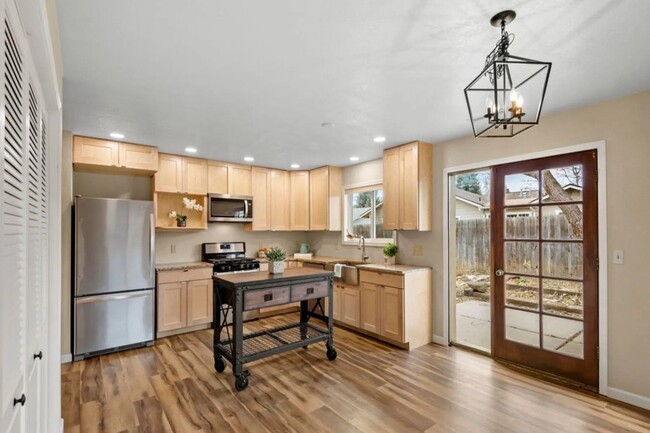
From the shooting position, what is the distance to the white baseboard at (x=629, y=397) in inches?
102

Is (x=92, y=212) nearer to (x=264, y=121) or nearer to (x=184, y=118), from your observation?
(x=184, y=118)

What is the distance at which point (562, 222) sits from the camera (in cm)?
312

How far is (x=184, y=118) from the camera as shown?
3.21 metres

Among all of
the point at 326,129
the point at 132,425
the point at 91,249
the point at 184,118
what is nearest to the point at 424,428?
the point at 132,425

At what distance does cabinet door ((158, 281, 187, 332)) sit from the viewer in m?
4.25

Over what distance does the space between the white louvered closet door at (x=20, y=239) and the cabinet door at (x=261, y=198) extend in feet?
12.2

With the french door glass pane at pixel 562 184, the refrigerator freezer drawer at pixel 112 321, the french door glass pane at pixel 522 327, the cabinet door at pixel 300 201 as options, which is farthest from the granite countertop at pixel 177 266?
the french door glass pane at pixel 562 184

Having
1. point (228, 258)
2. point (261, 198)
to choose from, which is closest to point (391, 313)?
point (228, 258)

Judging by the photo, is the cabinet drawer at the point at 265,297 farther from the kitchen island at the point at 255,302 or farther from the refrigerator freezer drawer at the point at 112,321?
the refrigerator freezer drawer at the point at 112,321

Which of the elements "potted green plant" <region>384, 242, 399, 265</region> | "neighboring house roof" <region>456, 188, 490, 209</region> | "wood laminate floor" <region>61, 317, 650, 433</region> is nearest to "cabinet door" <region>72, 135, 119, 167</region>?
"wood laminate floor" <region>61, 317, 650, 433</region>

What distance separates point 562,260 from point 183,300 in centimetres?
442

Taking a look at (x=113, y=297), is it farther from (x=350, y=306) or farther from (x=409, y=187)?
(x=409, y=187)

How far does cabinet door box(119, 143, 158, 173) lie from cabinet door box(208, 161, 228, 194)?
865 mm

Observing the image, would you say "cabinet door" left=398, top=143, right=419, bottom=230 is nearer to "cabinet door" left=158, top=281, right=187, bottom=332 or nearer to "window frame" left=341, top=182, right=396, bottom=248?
"window frame" left=341, top=182, right=396, bottom=248
